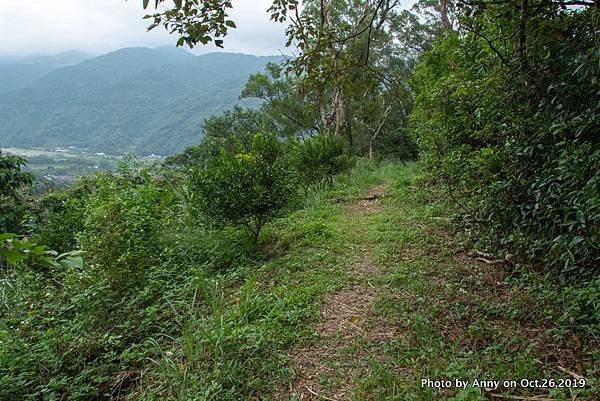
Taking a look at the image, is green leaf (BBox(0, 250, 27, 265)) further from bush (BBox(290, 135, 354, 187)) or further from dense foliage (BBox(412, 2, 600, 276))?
bush (BBox(290, 135, 354, 187))

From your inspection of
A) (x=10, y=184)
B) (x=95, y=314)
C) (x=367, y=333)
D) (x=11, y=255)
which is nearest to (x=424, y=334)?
(x=367, y=333)

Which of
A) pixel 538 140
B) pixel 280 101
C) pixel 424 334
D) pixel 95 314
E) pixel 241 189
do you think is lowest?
pixel 95 314

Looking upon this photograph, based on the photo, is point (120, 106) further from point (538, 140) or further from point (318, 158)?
point (538, 140)

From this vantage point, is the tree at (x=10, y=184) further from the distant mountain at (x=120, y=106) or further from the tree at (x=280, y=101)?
the distant mountain at (x=120, y=106)

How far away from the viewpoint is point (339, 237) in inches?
190

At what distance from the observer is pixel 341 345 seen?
8.26 feet

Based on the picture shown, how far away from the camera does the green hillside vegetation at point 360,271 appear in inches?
85.8

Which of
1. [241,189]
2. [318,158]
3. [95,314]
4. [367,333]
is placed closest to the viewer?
[367,333]

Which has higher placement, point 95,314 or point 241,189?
point 241,189

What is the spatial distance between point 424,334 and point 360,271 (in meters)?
1.32

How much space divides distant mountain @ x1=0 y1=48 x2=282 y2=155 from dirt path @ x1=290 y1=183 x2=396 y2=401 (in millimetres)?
35496

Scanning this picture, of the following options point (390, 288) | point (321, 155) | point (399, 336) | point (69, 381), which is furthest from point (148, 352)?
point (321, 155)

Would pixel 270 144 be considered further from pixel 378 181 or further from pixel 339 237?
pixel 378 181

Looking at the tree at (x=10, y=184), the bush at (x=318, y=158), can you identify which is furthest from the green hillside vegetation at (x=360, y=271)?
the bush at (x=318, y=158)
